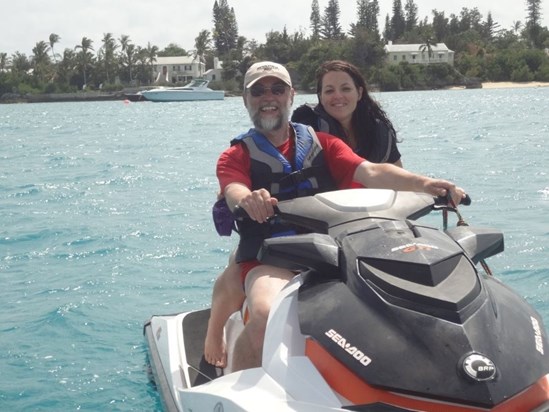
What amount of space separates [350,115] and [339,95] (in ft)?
0.49

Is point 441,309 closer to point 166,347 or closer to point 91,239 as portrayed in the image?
point 166,347

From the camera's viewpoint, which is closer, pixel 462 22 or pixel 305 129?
pixel 305 129

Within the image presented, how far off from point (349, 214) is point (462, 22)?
114m

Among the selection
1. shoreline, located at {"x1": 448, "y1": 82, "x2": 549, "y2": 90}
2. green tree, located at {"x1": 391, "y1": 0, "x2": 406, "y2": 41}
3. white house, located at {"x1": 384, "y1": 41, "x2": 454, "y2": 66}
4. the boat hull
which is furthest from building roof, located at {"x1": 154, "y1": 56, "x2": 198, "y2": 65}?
shoreline, located at {"x1": 448, "y1": 82, "x2": 549, "y2": 90}

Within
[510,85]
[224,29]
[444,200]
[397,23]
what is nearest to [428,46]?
[510,85]

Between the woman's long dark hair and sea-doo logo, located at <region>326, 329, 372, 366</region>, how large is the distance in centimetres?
231

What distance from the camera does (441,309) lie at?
1972 mm

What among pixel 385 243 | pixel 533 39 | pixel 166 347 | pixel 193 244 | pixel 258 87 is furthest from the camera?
pixel 533 39

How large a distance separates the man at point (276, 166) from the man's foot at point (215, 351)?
472mm

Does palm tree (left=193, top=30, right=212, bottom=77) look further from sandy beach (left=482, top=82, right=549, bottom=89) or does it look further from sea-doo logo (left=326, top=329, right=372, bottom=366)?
sea-doo logo (left=326, top=329, right=372, bottom=366)

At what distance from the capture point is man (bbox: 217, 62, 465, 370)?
10.0ft

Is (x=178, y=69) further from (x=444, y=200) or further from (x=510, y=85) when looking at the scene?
(x=444, y=200)

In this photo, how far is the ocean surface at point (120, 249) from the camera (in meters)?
4.62

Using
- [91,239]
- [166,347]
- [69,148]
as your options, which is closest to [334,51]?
[69,148]
